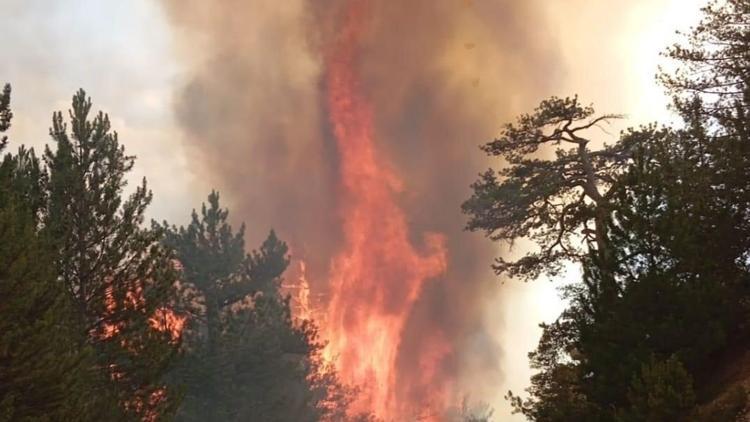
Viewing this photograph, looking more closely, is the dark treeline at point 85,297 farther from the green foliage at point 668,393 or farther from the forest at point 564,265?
the green foliage at point 668,393

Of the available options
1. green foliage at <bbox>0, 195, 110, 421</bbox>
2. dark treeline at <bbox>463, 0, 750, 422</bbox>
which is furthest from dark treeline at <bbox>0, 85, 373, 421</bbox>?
dark treeline at <bbox>463, 0, 750, 422</bbox>

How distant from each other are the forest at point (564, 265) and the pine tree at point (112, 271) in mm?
44

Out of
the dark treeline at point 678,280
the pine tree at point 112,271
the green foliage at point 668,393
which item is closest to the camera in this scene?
the green foliage at point 668,393

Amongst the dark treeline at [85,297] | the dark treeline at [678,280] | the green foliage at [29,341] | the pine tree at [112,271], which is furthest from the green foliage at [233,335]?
the dark treeline at [678,280]

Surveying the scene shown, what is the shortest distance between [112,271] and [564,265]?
14889mm

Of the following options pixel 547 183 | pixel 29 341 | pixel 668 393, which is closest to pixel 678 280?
pixel 668 393

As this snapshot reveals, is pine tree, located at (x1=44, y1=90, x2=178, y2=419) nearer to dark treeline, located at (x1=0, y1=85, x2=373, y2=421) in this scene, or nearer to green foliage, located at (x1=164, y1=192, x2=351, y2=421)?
dark treeline, located at (x1=0, y1=85, x2=373, y2=421)

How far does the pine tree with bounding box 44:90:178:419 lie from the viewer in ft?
50.3

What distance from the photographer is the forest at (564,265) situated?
10852mm

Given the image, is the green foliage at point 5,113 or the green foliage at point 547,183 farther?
the green foliage at point 547,183

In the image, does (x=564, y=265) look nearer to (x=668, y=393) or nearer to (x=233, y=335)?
(x=668, y=393)

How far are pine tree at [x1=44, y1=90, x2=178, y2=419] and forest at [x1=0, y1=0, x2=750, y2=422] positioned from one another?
0.15 feet

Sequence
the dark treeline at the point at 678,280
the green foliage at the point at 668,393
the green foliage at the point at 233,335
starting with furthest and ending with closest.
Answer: the green foliage at the point at 233,335 < the dark treeline at the point at 678,280 < the green foliage at the point at 668,393

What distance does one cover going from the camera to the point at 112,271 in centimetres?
1579
